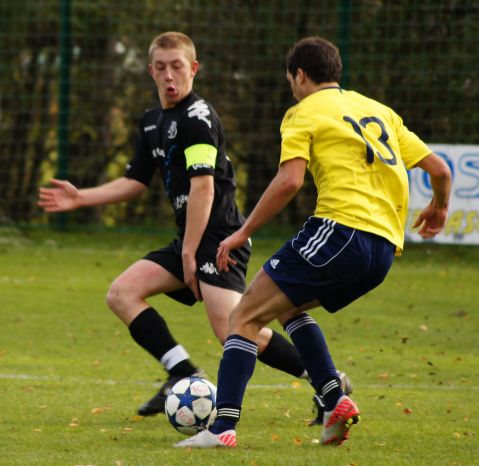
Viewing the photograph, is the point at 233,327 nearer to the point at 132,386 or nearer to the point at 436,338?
the point at 132,386

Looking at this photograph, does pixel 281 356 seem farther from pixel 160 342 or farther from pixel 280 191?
pixel 280 191

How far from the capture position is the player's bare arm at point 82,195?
6707mm

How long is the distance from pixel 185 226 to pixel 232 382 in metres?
1.30

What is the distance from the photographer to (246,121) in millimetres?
16859

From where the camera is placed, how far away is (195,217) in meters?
6.44

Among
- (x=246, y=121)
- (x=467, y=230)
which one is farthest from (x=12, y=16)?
(x=467, y=230)

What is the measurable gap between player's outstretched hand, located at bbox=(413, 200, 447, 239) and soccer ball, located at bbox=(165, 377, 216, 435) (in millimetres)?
1333

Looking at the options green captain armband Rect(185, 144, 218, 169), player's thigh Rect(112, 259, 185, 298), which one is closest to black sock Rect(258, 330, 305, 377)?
player's thigh Rect(112, 259, 185, 298)

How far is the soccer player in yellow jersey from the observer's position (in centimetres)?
545

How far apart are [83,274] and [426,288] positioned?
12.1ft

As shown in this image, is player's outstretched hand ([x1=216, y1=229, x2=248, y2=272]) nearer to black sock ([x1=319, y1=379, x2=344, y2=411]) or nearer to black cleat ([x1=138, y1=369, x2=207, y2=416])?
black sock ([x1=319, y1=379, x2=344, y2=411])

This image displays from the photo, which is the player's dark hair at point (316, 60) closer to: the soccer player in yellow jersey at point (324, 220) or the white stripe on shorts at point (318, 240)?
the soccer player in yellow jersey at point (324, 220)

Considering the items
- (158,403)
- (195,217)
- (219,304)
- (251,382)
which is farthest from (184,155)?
(251,382)

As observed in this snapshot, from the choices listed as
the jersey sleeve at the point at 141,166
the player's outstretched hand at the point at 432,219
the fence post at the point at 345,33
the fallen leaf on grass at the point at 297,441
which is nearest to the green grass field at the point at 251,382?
the fallen leaf on grass at the point at 297,441
